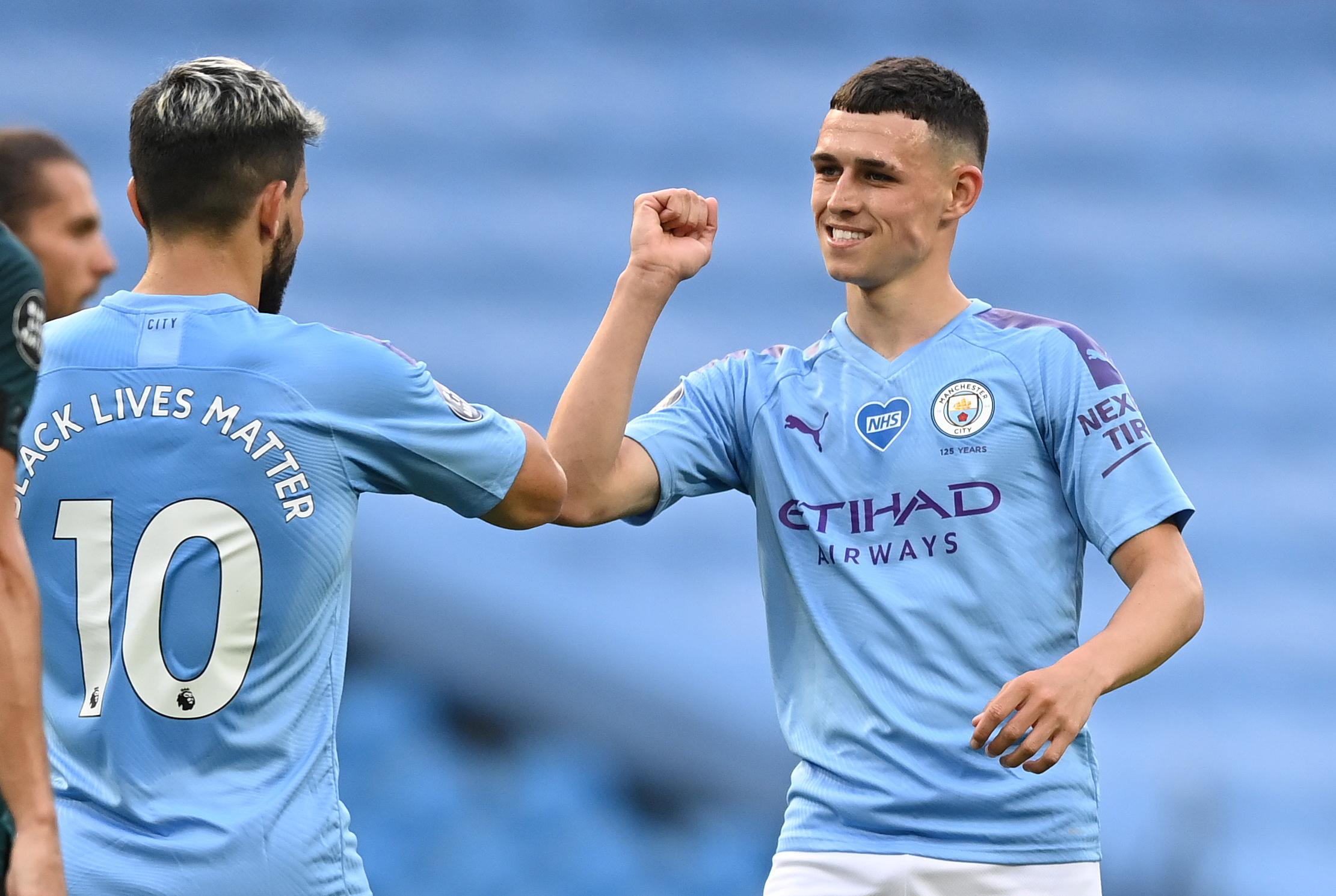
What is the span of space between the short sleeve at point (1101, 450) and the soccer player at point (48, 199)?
59.9 inches

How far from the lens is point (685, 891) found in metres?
4.96

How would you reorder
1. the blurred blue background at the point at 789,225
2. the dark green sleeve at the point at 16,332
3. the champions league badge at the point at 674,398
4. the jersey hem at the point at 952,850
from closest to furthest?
the dark green sleeve at the point at 16,332
the jersey hem at the point at 952,850
the champions league badge at the point at 674,398
the blurred blue background at the point at 789,225

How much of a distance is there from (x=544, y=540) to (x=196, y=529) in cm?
508

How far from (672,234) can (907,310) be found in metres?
0.45

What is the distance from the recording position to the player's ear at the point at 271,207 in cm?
237

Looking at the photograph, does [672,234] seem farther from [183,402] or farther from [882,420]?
[183,402]

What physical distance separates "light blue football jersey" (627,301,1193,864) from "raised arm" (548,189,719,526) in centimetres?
11

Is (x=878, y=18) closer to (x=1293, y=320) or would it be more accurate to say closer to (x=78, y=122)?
(x=1293, y=320)

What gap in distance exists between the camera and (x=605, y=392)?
9.62ft

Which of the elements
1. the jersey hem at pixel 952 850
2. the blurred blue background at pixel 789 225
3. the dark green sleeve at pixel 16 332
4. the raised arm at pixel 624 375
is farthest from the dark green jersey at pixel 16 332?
the blurred blue background at pixel 789 225

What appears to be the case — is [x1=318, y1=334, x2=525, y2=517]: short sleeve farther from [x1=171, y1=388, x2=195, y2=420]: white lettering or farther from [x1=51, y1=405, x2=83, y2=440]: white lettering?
[x1=51, y1=405, x2=83, y2=440]: white lettering

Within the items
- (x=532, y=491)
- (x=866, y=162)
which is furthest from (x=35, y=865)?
(x=866, y=162)

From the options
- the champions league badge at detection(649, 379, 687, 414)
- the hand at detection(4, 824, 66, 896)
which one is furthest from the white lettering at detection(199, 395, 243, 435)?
the champions league badge at detection(649, 379, 687, 414)

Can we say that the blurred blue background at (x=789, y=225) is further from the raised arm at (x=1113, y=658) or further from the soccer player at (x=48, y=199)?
the soccer player at (x=48, y=199)
